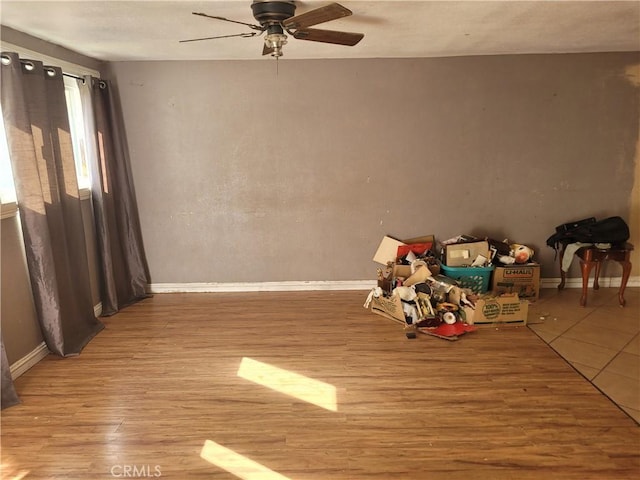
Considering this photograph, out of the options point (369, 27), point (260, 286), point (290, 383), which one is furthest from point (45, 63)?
point (290, 383)

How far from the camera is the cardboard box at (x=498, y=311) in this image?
3.43m

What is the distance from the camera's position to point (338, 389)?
2641mm

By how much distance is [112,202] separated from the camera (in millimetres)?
3896

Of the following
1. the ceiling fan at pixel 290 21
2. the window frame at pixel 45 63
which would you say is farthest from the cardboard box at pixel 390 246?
the window frame at pixel 45 63

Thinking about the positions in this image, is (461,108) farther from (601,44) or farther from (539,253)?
(539,253)

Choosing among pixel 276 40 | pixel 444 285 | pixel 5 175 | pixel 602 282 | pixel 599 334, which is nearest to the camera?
pixel 276 40

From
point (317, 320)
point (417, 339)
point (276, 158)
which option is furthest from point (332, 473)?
point (276, 158)

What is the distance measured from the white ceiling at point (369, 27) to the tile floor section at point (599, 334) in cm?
216

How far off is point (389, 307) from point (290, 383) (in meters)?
1.23

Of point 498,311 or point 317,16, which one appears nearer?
point 317,16

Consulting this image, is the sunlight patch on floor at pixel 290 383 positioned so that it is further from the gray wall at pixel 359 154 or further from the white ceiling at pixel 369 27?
the white ceiling at pixel 369 27

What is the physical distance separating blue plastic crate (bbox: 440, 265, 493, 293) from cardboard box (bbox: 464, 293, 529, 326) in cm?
40

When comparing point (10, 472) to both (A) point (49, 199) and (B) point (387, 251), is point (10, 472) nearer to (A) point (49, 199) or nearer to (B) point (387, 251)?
(A) point (49, 199)

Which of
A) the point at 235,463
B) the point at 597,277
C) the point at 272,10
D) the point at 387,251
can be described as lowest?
the point at 235,463
